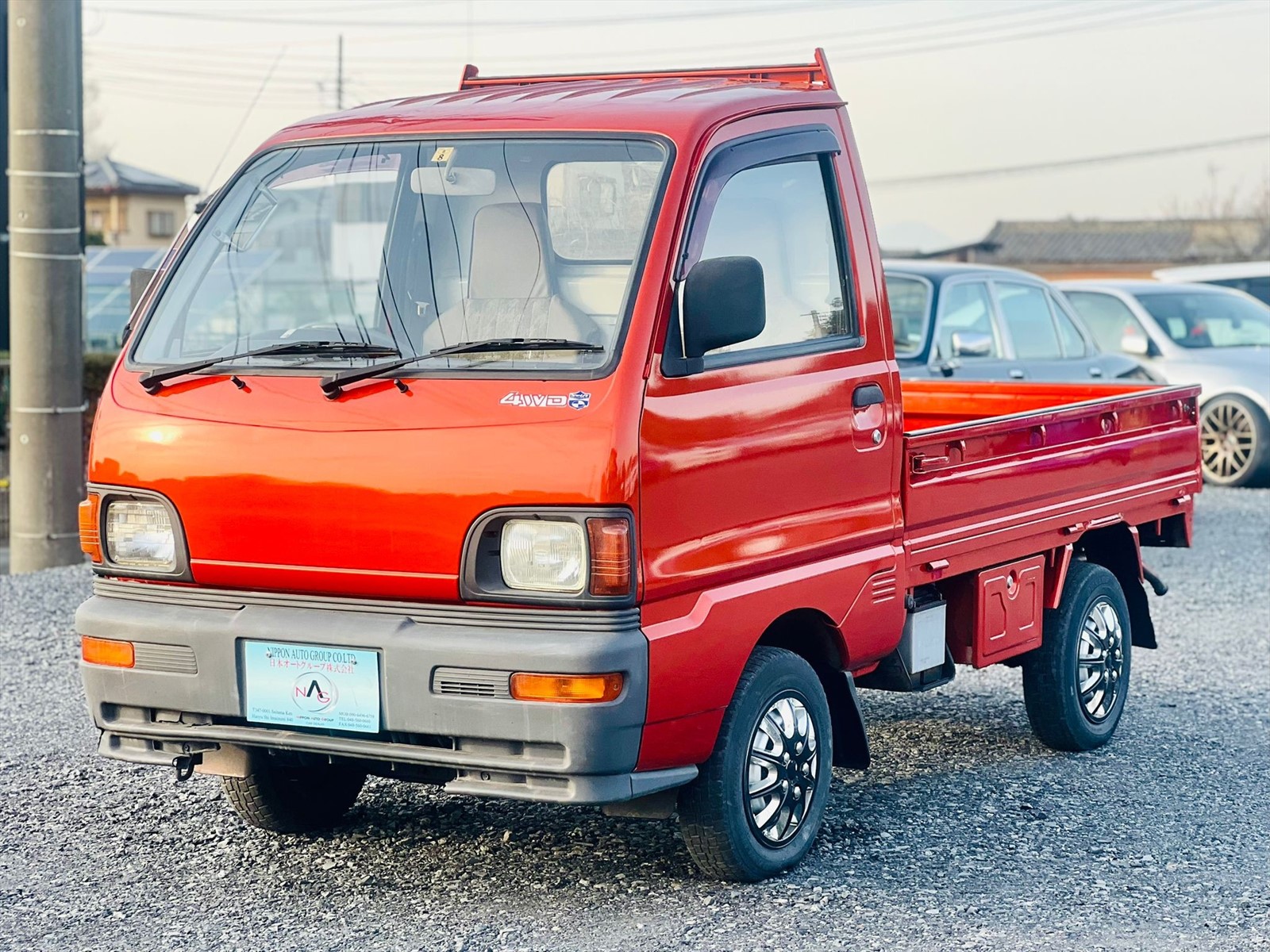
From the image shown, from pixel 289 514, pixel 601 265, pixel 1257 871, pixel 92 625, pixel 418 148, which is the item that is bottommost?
pixel 1257 871

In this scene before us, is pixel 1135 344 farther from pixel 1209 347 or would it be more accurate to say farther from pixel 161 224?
pixel 161 224

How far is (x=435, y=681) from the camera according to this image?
4055 millimetres

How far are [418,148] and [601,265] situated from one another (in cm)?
74

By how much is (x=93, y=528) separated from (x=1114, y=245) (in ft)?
266

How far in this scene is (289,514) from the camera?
4.21 meters

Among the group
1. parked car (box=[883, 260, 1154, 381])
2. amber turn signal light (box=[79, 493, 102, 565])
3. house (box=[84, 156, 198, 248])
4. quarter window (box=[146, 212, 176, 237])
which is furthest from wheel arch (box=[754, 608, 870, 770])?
quarter window (box=[146, 212, 176, 237])

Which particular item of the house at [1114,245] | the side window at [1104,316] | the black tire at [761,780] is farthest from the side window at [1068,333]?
the house at [1114,245]

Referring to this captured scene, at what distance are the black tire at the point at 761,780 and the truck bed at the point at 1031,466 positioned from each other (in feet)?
2.19

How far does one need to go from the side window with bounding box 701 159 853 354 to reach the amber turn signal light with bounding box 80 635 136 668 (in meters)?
1.76

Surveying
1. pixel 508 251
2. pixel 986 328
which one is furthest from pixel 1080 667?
pixel 986 328

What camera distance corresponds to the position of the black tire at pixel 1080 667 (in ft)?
20.3

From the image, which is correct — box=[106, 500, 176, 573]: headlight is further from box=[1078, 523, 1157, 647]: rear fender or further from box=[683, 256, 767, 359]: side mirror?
box=[1078, 523, 1157, 647]: rear fender

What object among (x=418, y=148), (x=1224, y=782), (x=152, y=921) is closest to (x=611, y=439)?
(x=418, y=148)

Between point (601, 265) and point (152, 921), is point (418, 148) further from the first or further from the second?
point (152, 921)
